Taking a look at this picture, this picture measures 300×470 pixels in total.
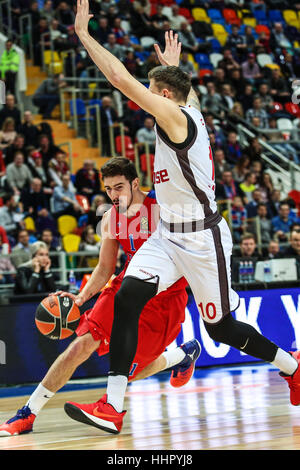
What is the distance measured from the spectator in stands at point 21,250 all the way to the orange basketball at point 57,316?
5.43 metres

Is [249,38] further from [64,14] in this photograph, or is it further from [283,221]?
[283,221]

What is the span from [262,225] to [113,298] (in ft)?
32.1

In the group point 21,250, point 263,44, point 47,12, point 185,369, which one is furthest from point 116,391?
point 263,44

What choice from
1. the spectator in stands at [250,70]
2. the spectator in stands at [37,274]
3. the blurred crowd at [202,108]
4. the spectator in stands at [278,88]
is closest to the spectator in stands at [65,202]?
the blurred crowd at [202,108]

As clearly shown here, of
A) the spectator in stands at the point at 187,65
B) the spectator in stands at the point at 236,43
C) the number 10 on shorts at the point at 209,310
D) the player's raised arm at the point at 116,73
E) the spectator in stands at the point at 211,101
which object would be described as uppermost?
the spectator in stands at the point at 236,43

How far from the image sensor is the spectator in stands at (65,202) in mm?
13586

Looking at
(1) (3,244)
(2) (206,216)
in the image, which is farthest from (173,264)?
(1) (3,244)

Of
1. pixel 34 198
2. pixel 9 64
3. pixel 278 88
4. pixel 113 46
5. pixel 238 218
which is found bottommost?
pixel 238 218

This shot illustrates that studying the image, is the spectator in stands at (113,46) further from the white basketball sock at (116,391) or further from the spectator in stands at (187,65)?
the white basketball sock at (116,391)

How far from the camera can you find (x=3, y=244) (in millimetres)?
11625

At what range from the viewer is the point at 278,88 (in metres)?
19.9

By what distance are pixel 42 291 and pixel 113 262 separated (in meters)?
4.48

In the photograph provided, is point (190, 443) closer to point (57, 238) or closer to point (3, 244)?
point (3, 244)
